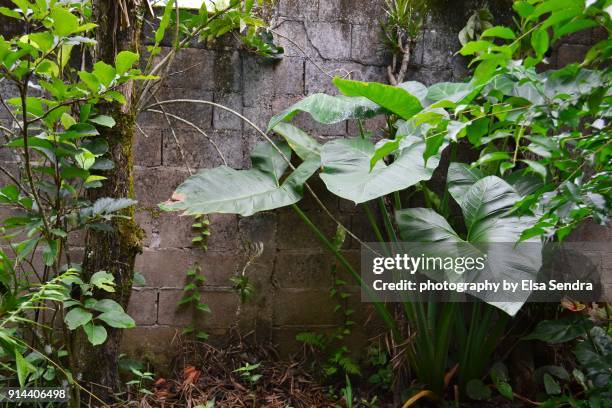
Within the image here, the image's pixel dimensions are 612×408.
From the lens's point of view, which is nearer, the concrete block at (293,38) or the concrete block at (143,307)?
the concrete block at (143,307)

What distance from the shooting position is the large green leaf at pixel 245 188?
1.88 m

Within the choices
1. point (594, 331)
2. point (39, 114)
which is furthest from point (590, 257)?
point (39, 114)

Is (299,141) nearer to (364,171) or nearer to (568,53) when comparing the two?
(364,171)

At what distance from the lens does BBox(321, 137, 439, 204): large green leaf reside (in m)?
1.69

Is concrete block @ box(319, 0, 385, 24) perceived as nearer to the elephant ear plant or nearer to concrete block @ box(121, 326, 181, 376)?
the elephant ear plant

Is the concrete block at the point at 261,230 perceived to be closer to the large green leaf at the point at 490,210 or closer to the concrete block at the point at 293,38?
the concrete block at the point at 293,38

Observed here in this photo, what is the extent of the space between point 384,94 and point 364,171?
0.29 metres

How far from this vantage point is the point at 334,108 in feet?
6.40

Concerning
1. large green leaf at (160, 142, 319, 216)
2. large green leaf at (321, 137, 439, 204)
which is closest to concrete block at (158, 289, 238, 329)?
large green leaf at (160, 142, 319, 216)

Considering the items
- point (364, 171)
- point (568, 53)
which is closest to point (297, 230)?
point (364, 171)

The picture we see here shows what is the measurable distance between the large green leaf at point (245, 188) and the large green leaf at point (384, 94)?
37 centimetres

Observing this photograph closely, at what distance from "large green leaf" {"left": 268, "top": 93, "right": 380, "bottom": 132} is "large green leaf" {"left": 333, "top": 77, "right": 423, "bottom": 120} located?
0.08m

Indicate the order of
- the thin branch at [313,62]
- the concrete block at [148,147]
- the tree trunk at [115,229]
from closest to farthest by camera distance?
the tree trunk at [115,229]
the concrete block at [148,147]
the thin branch at [313,62]

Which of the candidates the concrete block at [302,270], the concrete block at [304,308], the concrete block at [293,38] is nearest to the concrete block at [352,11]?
the concrete block at [293,38]
